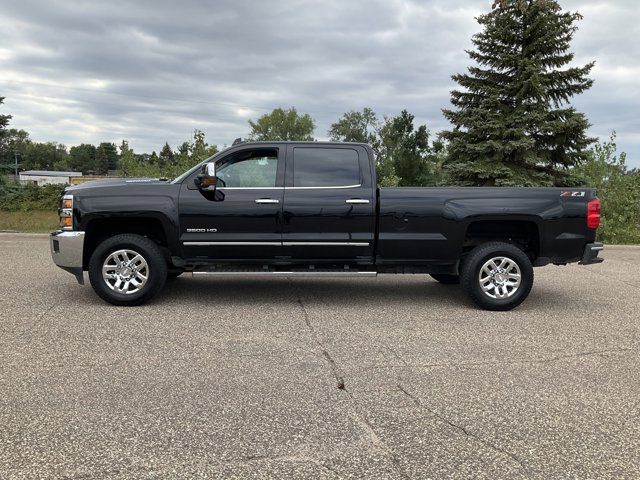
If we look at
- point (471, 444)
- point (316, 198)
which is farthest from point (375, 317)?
point (471, 444)

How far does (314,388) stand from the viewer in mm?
3875

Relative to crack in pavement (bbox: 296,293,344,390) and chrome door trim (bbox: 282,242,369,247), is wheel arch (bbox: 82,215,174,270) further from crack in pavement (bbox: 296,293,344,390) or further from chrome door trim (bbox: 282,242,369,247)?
crack in pavement (bbox: 296,293,344,390)

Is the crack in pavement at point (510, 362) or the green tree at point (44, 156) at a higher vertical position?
the green tree at point (44, 156)

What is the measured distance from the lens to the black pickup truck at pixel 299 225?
614cm

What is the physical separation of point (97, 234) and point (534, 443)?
5329 millimetres

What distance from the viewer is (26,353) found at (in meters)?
4.49

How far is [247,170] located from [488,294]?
3.25m

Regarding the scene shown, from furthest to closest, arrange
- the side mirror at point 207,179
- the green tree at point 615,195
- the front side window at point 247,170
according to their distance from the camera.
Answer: the green tree at point 615,195 < the front side window at point 247,170 < the side mirror at point 207,179

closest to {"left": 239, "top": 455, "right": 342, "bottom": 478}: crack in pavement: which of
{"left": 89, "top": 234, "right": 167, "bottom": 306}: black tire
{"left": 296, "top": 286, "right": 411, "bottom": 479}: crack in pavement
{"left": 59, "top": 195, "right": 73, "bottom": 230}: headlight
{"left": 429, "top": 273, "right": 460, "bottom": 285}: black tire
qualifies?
{"left": 296, "top": 286, "right": 411, "bottom": 479}: crack in pavement

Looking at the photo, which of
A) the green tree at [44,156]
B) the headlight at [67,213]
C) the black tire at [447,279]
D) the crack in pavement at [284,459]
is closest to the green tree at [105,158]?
the green tree at [44,156]

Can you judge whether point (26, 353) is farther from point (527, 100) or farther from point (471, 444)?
point (527, 100)

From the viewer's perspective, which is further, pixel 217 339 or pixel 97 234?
pixel 97 234

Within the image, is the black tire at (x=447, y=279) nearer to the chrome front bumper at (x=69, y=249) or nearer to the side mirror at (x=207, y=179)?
the side mirror at (x=207, y=179)

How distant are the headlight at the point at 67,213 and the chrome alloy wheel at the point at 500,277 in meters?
4.85
